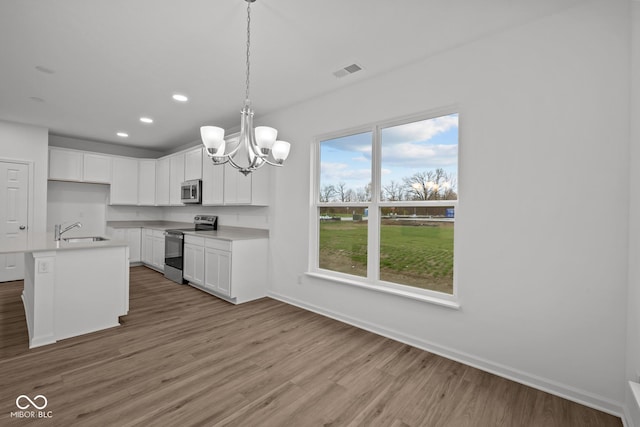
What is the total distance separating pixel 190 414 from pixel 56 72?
362 centimetres

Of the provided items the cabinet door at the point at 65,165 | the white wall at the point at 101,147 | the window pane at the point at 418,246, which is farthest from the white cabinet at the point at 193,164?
the window pane at the point at 418,246

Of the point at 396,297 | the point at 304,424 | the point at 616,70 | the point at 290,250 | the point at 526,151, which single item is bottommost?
the point at 304,424

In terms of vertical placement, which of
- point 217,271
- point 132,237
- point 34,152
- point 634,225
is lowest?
point 217,271

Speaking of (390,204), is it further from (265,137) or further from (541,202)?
(265,137)

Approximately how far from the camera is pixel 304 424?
1773 mm

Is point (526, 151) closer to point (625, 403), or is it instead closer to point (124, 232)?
point (625, 403)

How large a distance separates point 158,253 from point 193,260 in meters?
1.64

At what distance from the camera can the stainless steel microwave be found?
17.1 ft

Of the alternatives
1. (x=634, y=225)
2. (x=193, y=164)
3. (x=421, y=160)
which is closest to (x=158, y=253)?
(x=193, y=164)

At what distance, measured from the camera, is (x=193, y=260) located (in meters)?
4.66

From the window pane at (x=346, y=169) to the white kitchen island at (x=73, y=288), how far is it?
243cm

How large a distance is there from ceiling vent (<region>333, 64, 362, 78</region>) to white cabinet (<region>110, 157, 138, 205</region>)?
5.44 m

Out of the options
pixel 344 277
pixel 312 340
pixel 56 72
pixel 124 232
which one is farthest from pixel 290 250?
pixel 124 232

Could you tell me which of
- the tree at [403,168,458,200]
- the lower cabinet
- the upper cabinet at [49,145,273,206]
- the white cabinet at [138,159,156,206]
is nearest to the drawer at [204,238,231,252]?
the lower cabinet
